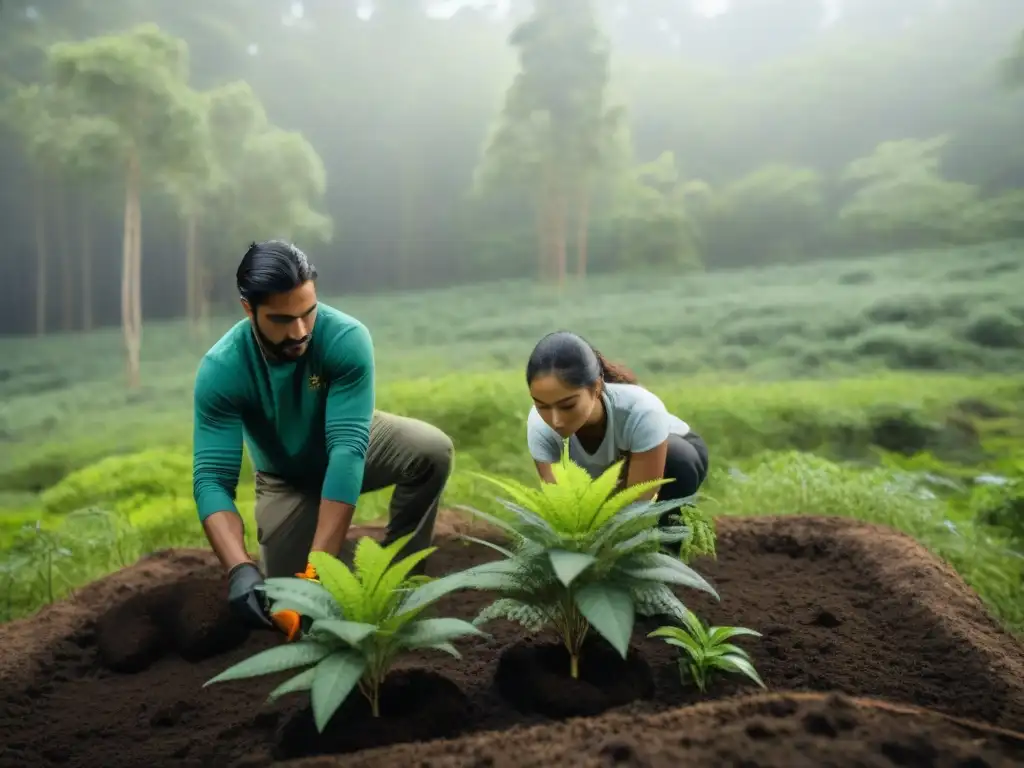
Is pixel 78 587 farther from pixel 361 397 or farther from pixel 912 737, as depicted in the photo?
pixel 912 737

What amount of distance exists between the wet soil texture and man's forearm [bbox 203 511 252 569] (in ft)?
1.05

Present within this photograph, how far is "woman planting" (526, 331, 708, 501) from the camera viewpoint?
1.77 meters

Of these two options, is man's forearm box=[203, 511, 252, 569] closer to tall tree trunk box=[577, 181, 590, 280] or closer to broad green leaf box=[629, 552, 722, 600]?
broad green leaf box=[629, 552, 722, 600]

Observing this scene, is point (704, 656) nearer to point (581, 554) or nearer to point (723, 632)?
point (723, 632)

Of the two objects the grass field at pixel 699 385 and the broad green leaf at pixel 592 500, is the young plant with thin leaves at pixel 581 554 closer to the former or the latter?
the broad green leaf at pixel 592 500

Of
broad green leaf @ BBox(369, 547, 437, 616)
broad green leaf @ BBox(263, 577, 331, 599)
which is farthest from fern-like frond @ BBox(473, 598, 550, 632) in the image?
broad green leaf @ BBox(263, 577, 331, 599)

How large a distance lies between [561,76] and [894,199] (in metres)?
2.33

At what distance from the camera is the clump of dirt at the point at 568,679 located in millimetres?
1417

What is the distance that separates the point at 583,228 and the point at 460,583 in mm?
4014

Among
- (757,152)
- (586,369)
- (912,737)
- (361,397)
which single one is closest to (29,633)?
(361,397)

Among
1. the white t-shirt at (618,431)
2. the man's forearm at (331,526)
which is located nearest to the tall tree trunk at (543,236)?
the white t-shirt at (618,431)

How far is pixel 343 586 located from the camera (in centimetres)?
136

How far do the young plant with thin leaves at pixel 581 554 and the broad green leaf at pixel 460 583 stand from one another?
0.01 m

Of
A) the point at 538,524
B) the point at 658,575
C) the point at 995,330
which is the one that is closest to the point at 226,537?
the point at 538,524
